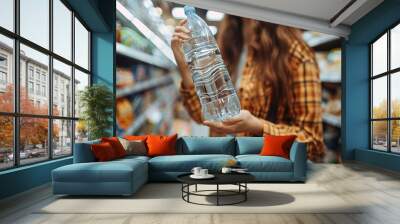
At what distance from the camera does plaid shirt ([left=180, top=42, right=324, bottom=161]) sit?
7.97 m

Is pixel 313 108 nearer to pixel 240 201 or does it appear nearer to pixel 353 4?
pixel 353 4

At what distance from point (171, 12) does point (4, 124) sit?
4458mm

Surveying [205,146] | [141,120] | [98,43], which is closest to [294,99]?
[205,146]

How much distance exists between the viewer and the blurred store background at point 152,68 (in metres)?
7.97

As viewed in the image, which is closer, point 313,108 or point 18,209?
point 18,209

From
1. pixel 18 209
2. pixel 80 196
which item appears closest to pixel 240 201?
pixel 80 196

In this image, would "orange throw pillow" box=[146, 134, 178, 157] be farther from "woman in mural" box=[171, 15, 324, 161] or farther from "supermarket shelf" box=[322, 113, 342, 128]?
"supermarket shelf" box=[322, 113, 342, 128]

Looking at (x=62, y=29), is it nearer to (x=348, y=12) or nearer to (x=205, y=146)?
(x=205, y=146)

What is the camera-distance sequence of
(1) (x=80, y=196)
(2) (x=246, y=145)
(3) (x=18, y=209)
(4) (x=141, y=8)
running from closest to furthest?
(3) (x=18, y=209), (1) (x=80, y=196), (2) (x=246, y=145), (4) (x=141, y=8)

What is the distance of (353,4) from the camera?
6465 mm

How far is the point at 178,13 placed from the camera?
8023mm

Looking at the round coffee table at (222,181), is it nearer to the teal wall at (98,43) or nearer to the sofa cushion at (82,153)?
the sofa cushion at (82,153)

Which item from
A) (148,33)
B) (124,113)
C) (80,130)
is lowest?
(80,130)

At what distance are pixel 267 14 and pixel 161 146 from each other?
3.59 metres
